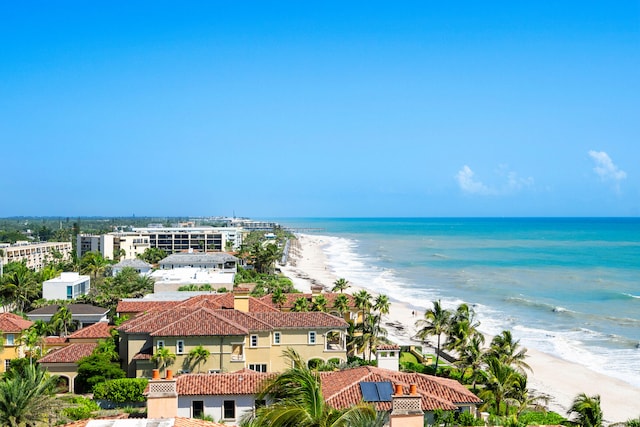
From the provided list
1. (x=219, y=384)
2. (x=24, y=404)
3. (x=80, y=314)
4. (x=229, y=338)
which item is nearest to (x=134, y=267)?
(x=80, y=314)

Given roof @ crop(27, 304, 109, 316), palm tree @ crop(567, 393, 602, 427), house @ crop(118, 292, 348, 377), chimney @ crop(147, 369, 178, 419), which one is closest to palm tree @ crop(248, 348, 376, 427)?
chimney @ crop(147, 369, 178, 419)

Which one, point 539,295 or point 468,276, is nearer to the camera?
point 539,295

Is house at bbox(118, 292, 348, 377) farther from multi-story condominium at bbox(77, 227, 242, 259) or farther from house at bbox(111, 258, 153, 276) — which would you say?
multi-story condominium at bbox(77, 227, 242, 259)

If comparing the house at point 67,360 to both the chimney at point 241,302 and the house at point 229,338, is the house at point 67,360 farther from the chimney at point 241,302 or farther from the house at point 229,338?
the chimney at point 241,302

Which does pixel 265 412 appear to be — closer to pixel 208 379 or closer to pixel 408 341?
pixel 208 379

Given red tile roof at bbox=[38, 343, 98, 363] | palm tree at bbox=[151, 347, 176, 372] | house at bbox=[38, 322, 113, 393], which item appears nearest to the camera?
palm tree at bbox=[151, 347, 176, 372]

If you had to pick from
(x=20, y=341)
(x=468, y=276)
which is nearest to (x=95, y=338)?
(x=20, y=341)
